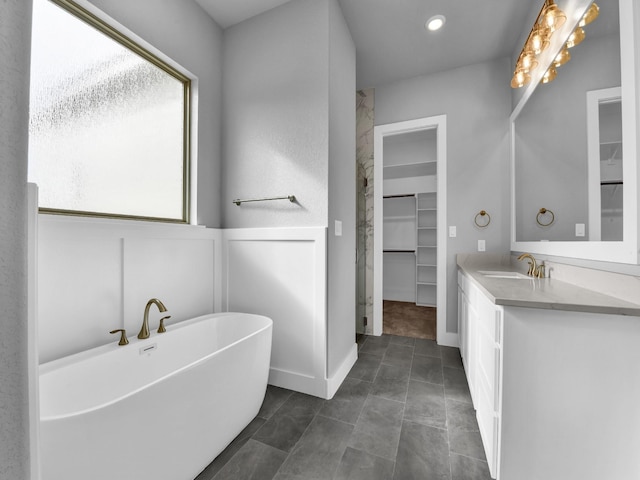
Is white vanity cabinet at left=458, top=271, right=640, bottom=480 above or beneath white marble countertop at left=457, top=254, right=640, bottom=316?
beneath

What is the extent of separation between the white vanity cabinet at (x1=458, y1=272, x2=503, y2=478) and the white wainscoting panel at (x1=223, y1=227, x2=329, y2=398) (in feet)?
3.01

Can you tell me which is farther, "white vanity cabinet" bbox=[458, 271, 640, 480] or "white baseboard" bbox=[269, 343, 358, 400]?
"white baseboard" bbox=[269, 343, 358, 400]

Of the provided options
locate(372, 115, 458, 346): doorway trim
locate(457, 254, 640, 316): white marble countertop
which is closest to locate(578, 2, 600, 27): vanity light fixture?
locate(457, 254, 640, 316): white marble countertop

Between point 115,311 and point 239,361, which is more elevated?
point 115,311

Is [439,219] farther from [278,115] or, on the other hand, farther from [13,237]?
[13,237]

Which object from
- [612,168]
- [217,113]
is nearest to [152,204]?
[217,113]

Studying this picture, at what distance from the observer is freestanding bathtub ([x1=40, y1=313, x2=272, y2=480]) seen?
80cm

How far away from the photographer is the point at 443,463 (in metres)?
1.29

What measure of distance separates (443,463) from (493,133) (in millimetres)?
2686

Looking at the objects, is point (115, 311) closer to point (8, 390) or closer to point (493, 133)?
point (8, 390)

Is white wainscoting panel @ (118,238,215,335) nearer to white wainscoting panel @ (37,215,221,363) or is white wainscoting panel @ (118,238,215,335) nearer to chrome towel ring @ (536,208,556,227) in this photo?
white wainscoting panel @ (37,215,221,363)

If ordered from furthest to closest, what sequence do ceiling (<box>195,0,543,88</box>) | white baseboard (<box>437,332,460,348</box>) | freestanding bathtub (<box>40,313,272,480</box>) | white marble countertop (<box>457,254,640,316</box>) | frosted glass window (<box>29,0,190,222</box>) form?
white baseboard (<box>437,332,460,348</box>) → ceiling (<box>195,0,543,88</box>) → frosted glass window (<box>29,0,190,222</box>) → white marble countertop (<box>457,254,640,316</box>) → freestanding bathtub (<box>40,313,272,480</box>)

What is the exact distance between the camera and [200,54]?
2.05 metres

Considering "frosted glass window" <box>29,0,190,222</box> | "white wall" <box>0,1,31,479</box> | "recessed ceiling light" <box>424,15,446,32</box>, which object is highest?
"recessed ceiling light" <box>424,15,446,32</box>
